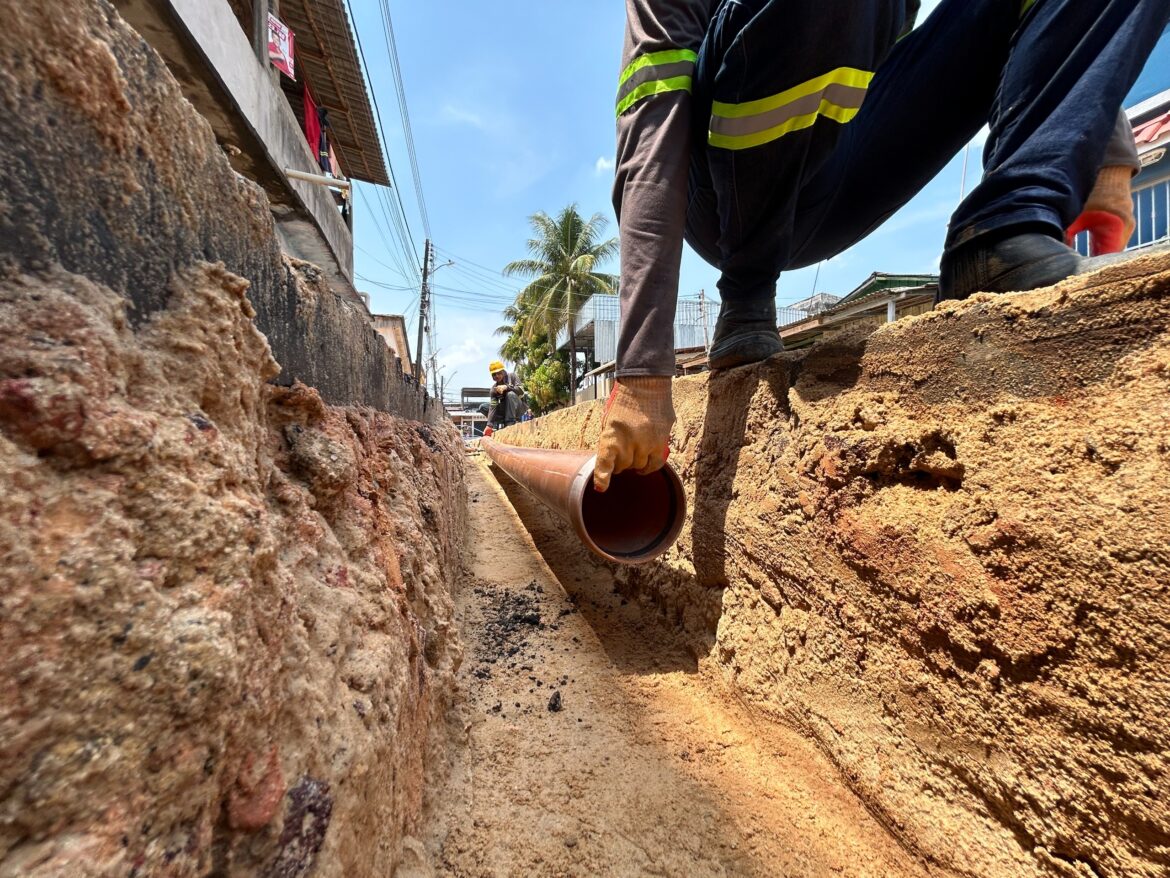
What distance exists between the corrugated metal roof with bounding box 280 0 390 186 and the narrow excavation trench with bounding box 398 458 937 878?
Result: 258 inches

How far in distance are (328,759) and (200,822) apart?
0.19 m

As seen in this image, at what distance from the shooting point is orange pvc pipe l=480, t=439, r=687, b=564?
150cm

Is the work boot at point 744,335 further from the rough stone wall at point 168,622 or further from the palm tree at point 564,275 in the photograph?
the palm tree at point 564,275

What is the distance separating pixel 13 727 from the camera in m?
0.31

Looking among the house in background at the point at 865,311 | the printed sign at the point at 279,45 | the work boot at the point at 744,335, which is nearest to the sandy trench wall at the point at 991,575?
the work boot at the point at 744,335

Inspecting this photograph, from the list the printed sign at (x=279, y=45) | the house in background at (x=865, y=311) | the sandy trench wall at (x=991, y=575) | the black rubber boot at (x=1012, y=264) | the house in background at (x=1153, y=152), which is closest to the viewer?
the sandy trench wall at (x=991, y=575)

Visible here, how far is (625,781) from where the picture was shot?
1.17 m

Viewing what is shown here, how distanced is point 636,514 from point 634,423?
21.1 inches

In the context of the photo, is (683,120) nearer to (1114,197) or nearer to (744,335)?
(744,335)

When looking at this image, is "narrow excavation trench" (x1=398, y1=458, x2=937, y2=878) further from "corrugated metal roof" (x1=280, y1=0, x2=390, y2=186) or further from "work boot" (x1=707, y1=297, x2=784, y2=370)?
"corrugated metal roof" (x1=280, y1=0, x2=390, y2=186)

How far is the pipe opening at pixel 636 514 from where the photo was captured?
1549 millimetres

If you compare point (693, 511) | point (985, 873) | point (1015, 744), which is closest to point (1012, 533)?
point (1015, 744)

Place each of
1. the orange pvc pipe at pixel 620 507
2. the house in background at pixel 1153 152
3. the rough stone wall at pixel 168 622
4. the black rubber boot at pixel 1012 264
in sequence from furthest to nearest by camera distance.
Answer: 1. the house in background at pixel 1153 152
2. the orange pvc pipe at pixel 620 507
3. the black rubber boot at pixel 1012 264
4. the rough stone wall at pixel 168 622

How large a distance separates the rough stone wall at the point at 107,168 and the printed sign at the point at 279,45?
5503 millimetres
